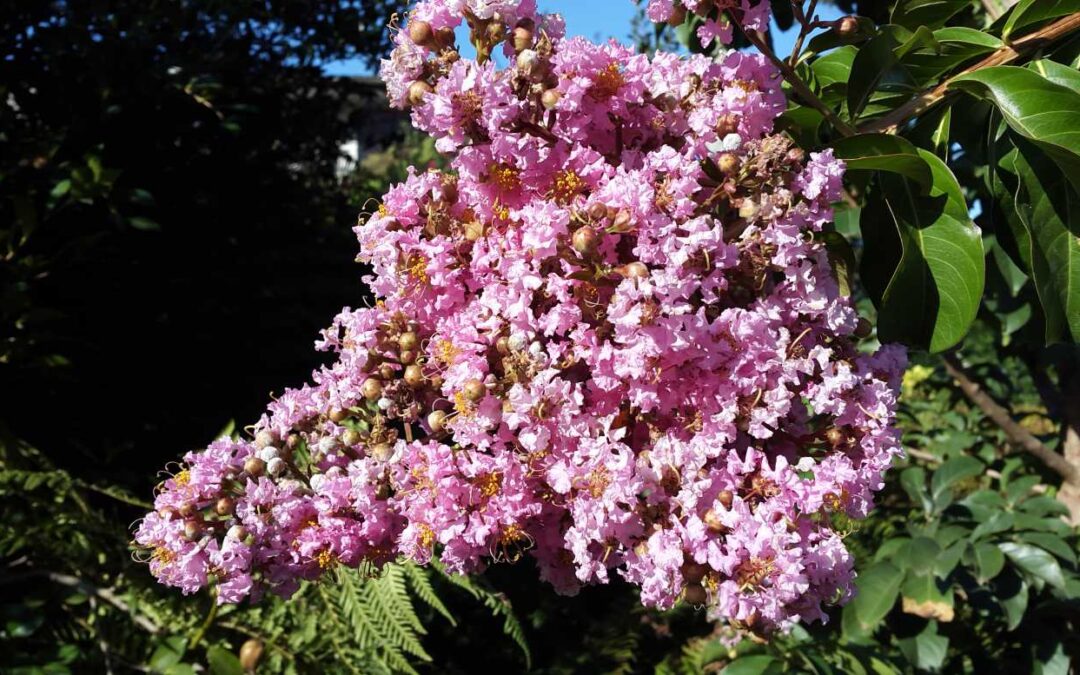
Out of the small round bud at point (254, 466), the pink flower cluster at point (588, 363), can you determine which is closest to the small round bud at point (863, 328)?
the pink flower cluster at point (588, 363)

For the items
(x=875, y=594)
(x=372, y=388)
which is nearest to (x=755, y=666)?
(x=875, y=594)

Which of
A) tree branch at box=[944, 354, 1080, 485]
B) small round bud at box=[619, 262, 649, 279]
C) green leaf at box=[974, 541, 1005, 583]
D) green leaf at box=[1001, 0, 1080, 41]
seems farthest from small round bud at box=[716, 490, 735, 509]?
tree branch at box=[944, 354, 1080, 485]

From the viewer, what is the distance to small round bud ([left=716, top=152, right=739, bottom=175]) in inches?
30.6

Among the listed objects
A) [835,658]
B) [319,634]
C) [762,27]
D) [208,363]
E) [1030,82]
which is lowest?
[835,658]

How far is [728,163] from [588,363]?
220 mm

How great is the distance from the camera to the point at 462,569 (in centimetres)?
83

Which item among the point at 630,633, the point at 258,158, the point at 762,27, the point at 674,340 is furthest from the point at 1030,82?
the point at 258,158

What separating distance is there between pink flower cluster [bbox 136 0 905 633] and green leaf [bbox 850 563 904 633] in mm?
1031

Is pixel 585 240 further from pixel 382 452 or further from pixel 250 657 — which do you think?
pixel 250 657

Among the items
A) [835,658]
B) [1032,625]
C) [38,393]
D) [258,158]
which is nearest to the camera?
[835,658]

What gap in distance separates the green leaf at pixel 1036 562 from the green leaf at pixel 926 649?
0.77ft

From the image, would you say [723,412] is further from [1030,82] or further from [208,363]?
[208,363]

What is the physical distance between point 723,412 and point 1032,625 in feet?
5.55

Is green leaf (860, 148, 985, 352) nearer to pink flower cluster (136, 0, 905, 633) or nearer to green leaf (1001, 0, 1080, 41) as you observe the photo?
pink flower cluster (136, 0, 905, 633)
